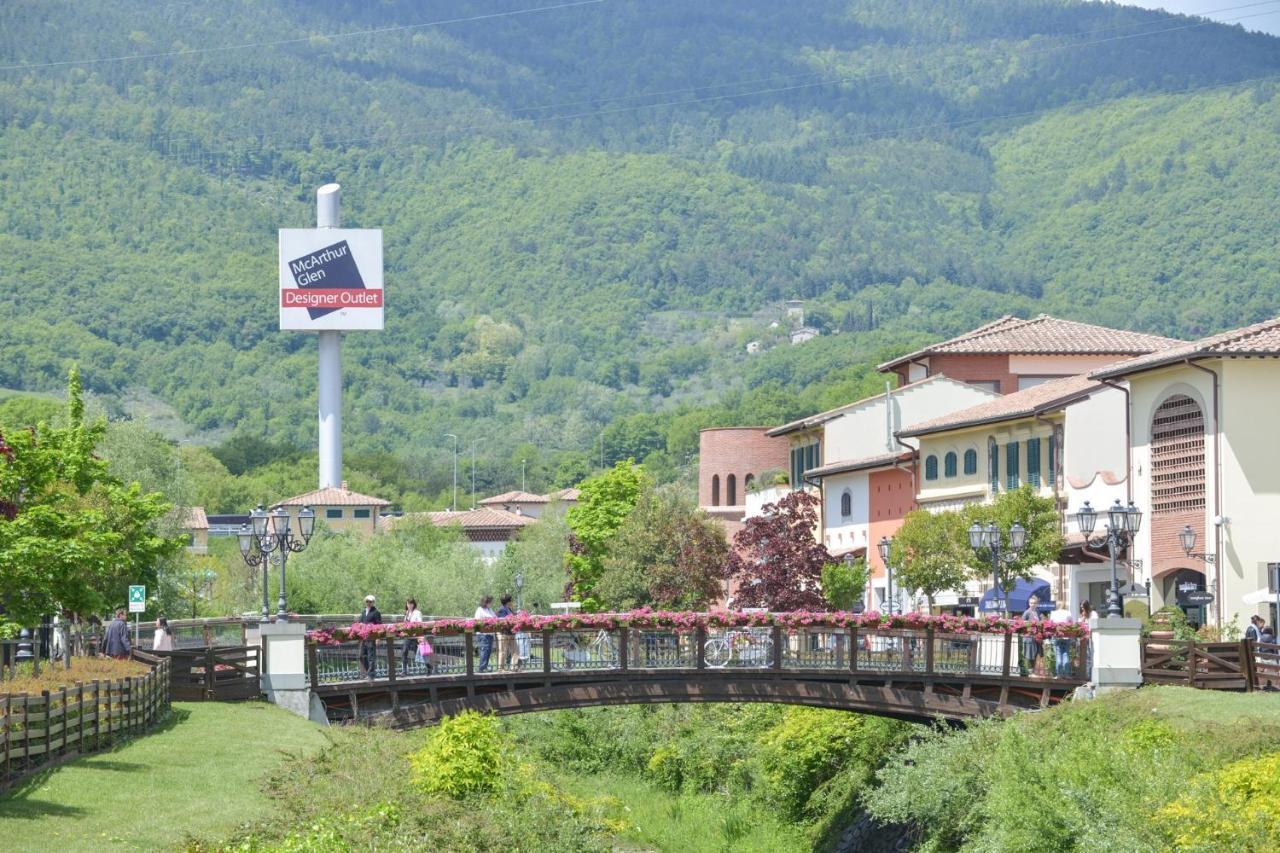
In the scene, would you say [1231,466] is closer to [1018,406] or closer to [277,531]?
[1018,406]

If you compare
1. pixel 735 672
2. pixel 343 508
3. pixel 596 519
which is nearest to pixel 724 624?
pixel 735 672

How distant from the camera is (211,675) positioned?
3659 cm

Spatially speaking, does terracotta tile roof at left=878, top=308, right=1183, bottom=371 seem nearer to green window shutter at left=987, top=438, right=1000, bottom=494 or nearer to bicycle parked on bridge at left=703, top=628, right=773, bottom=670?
green window shutter at left=987, top=438, right=1000, bottom=494

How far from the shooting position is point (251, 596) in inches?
3597

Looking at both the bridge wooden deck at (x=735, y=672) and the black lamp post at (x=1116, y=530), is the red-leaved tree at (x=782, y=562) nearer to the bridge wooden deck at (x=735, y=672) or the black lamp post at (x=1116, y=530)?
the bridge wooden deck at (x=735, y=672)

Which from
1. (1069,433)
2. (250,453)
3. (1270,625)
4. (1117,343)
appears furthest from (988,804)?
(250,453)

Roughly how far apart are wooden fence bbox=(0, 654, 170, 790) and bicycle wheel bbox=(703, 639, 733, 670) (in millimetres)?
11699

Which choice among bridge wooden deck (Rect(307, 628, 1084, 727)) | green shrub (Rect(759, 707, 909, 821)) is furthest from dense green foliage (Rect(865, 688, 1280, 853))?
green shrub (Rect(759, 707, 909, 821))

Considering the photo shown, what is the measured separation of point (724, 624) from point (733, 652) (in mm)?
664

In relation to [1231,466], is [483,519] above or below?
above

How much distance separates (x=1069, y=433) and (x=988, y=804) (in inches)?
1050

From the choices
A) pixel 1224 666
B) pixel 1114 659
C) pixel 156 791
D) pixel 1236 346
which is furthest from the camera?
pixel 1236 346

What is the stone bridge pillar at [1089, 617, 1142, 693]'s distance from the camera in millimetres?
37875

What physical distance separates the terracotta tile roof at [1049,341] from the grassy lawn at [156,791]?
146 ft
